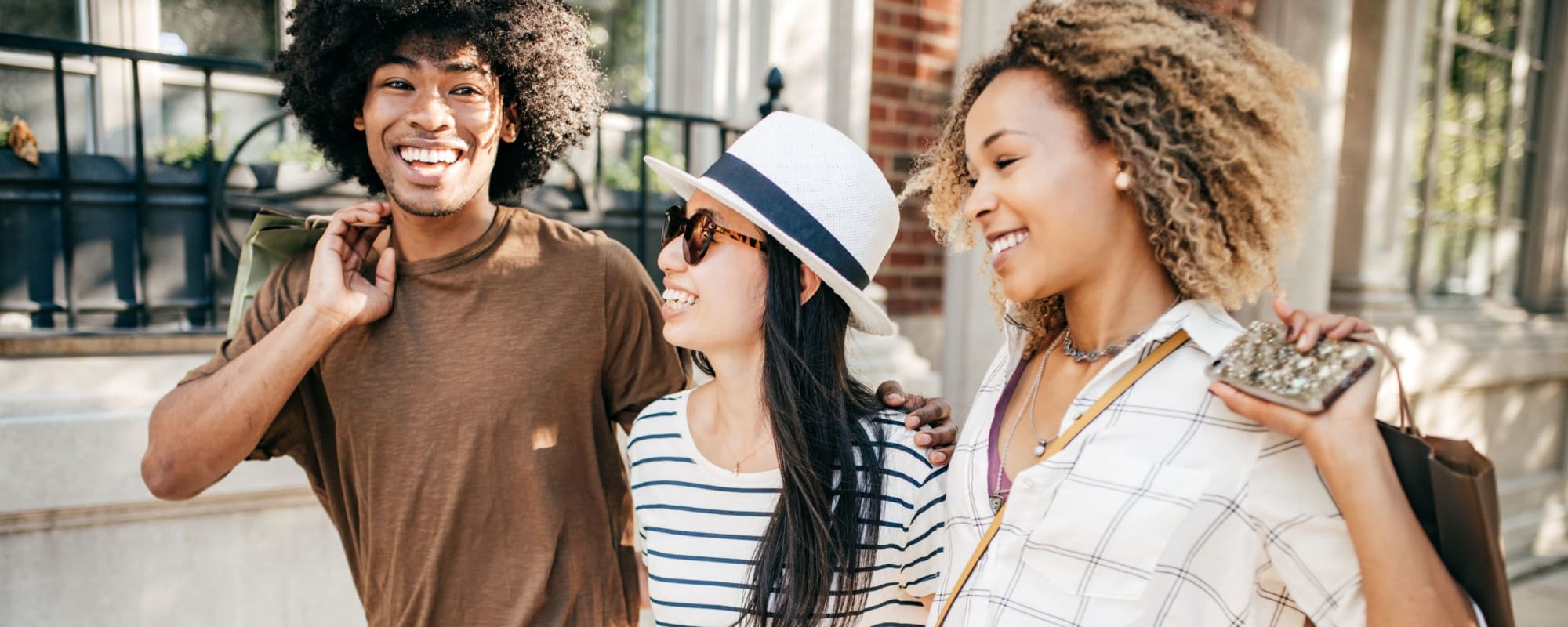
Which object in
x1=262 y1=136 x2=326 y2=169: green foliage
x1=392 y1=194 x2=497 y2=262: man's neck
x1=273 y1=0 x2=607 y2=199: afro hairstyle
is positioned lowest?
x1=392 y1=194 x2=497 y2=262: man's neck

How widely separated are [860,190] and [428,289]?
1.01 meters

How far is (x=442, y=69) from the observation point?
2.08 meters

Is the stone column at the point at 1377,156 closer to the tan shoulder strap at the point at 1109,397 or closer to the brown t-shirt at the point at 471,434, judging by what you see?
the tan shoulder strap at the point at 1109,397

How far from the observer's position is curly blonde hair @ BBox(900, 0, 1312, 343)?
142cm

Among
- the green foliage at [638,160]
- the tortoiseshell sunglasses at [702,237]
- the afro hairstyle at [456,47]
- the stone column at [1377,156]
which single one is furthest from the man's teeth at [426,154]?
the stone column at [1377,156]

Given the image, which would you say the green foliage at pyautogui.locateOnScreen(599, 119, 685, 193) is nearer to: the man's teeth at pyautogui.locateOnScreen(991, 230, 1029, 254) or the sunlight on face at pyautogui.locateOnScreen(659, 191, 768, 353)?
the sunlight on face at pyautogui.locateOnScreen(659, 191, 768, 353)

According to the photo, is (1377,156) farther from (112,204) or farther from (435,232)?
(112,204)

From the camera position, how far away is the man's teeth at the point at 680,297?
1.89m

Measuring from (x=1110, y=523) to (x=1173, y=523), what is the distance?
0.09 metres

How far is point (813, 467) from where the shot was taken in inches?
70.8

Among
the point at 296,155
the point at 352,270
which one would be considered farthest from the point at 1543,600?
the point at 296,155

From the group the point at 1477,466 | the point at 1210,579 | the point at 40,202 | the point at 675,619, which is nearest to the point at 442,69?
the point at 675,619

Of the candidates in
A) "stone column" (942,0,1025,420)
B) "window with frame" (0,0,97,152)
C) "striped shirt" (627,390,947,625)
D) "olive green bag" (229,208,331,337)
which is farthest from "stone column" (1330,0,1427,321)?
"window with frame" (0,0,97,152)

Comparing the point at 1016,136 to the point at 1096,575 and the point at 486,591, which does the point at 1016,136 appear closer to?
the point at 1096,575
